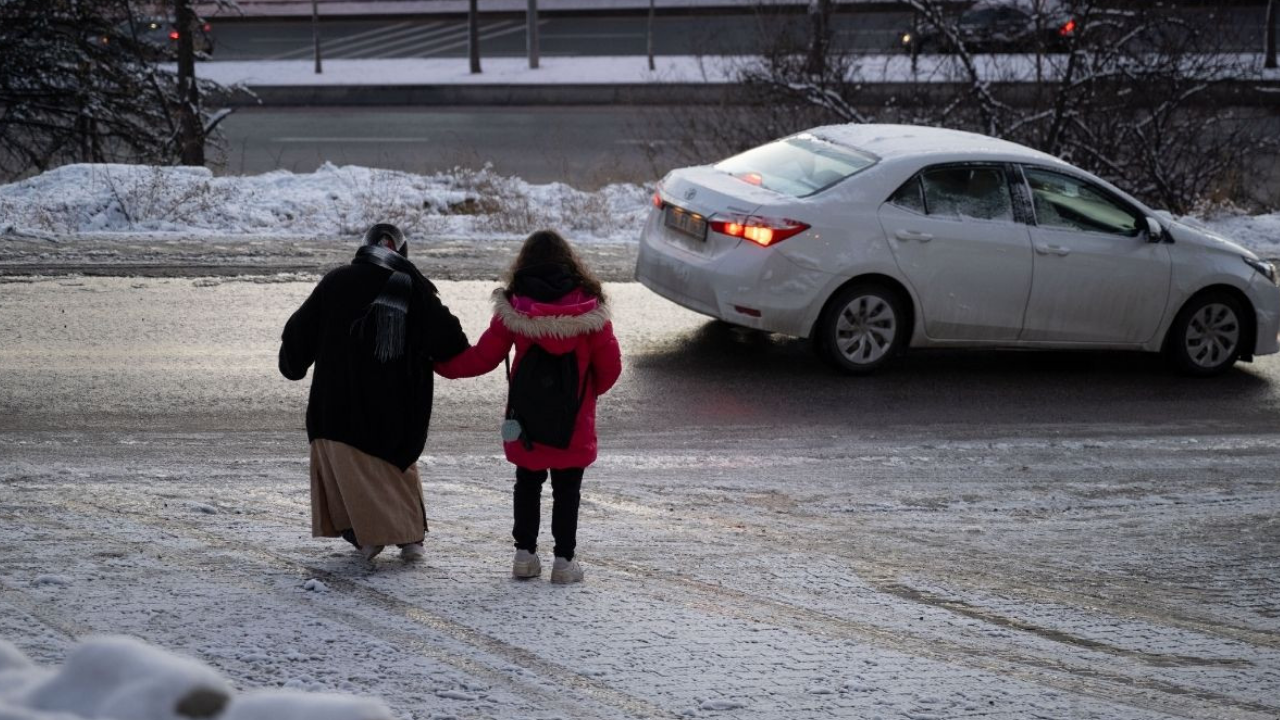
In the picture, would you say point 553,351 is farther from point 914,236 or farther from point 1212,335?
point 1212,335

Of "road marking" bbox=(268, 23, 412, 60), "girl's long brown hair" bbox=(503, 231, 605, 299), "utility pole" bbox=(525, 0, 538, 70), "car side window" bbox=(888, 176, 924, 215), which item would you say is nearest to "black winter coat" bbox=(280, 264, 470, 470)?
"girl's long brown hair" bbox=(503, 231, 605, 299)

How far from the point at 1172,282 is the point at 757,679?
616 centimetres

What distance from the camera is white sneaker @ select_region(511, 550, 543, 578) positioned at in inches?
217

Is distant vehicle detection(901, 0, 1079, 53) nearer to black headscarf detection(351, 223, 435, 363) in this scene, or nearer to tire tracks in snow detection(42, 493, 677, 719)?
black headscarf detection(351, 223, 435, 363)

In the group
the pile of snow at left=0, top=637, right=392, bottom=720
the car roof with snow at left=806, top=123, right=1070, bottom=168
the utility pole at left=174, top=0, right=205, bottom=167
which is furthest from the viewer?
the utility pole at left=174, top=0, right=205, bottom=167

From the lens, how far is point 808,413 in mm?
8430

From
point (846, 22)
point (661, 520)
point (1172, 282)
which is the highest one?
point (846, 22)

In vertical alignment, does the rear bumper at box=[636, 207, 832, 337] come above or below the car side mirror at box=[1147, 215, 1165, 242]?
below

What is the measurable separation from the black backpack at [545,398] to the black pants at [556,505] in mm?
164

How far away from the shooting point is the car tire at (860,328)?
30.1 ft

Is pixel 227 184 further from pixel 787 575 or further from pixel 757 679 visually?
pixel 757 679

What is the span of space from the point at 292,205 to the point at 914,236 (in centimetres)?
675

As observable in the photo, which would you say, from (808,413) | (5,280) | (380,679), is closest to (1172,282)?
(808,413)

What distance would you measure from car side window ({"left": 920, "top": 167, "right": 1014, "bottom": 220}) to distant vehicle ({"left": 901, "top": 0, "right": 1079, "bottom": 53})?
578 centimetres
